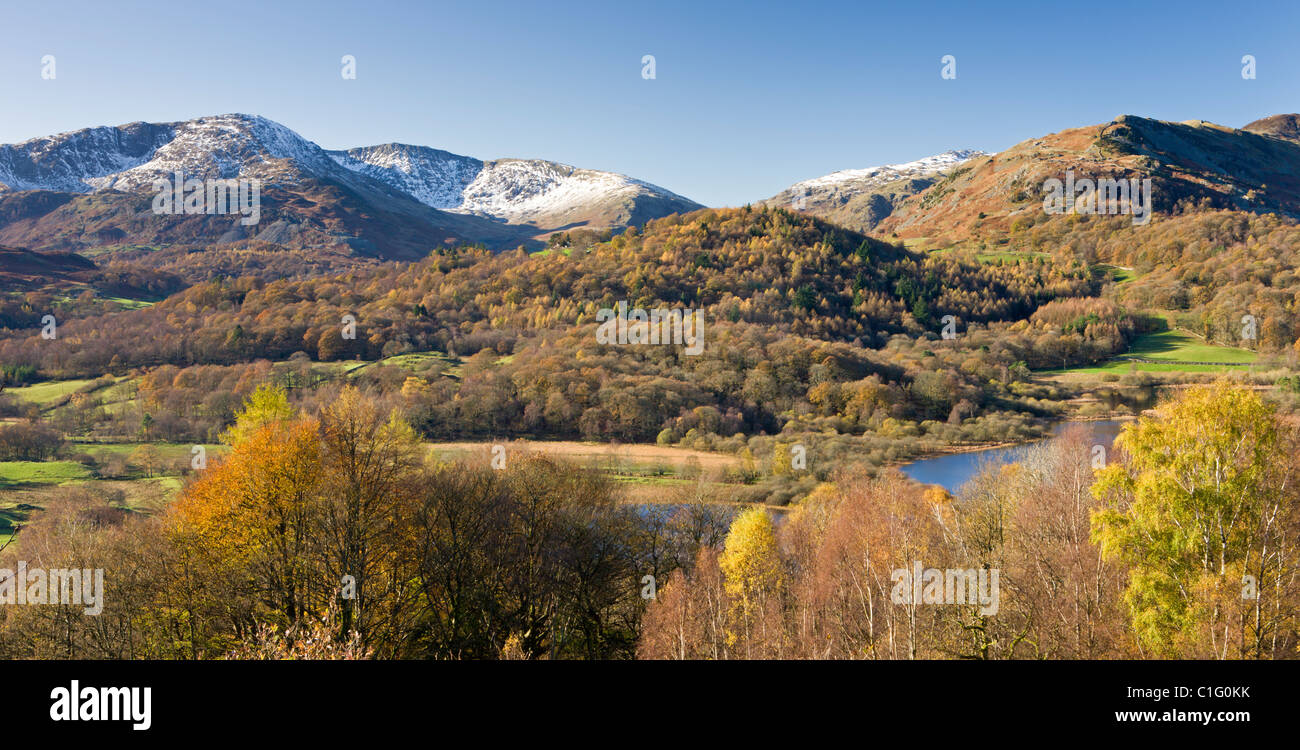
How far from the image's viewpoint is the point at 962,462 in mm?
100000

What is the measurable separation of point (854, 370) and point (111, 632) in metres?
122

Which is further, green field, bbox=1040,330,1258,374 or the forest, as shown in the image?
Result: green field, bbox=1040,330,1258,374

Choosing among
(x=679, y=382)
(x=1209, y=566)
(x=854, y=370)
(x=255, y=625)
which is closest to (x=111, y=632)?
(x=255, y=625)

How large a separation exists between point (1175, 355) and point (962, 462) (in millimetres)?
81579

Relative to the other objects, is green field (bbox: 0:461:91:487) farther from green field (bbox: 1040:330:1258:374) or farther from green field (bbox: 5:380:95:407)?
green field (bbox: 1040:330:1258:374)

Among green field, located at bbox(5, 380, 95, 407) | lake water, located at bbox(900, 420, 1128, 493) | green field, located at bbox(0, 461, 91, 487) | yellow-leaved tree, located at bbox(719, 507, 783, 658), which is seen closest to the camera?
yellow-leaved tree, located at bbox(719, 507, 783, 658)

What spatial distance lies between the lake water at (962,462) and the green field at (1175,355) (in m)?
37.8

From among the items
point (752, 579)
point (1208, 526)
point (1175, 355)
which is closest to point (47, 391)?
point (752, 579)

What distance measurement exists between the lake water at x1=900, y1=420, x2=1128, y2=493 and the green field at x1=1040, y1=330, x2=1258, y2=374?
3779 centimetres

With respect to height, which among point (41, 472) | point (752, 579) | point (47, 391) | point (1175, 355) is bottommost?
point (752, 579)

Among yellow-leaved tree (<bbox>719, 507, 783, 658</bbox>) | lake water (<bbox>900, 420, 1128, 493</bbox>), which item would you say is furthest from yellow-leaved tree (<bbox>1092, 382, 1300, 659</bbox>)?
lake water (<bbox>900, 420, 1128, 493</bbox>)

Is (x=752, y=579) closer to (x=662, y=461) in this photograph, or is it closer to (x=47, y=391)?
(x=662, y=461)

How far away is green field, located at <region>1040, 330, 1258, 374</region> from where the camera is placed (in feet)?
446

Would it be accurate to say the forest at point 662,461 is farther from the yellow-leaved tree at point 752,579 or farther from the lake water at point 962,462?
the lake water at point 962,462
